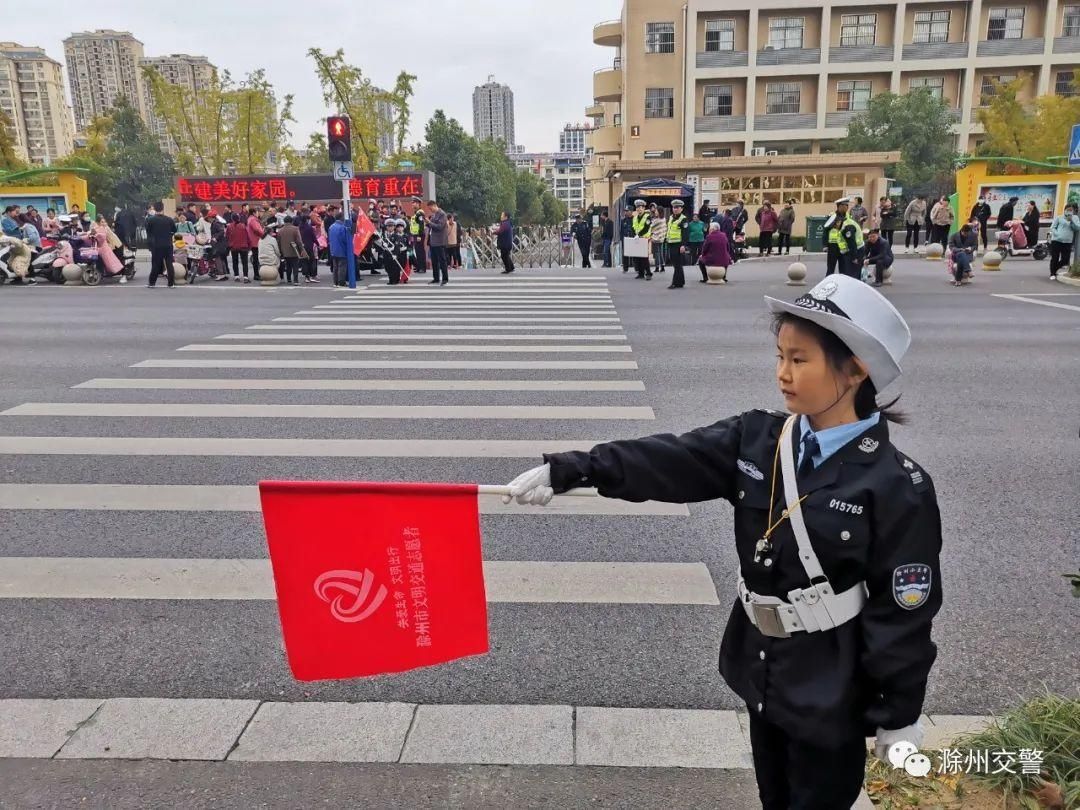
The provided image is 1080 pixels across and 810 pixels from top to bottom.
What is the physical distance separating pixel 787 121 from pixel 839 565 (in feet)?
178

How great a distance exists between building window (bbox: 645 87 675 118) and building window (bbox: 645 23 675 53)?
7.55 feet

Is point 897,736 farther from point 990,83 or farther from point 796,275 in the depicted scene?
point 990,83

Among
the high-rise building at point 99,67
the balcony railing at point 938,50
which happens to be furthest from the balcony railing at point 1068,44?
the high-rise building at point 99,67

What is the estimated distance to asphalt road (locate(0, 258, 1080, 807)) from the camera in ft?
11.4

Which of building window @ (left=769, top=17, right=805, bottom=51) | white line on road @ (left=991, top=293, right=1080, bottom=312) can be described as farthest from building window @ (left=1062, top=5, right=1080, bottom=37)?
white line on road @ (left=991, top=293, right=1080, bottom=312)

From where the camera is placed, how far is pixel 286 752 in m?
3.00

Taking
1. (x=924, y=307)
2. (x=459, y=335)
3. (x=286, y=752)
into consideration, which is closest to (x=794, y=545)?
(x=286, y=752)

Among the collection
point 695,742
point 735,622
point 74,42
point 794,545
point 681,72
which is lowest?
point 695,742

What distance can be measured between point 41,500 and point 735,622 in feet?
16.7

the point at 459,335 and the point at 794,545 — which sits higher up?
the point at 794,545

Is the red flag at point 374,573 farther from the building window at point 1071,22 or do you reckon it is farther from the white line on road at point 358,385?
the building window at point 1071,22

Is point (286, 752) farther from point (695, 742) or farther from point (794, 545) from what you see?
point (794, 545)

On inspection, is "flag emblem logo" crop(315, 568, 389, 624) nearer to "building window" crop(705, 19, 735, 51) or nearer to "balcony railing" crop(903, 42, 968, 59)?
"building window" crop(705, 19, 735, 51)

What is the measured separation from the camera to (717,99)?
51219 millimetres
